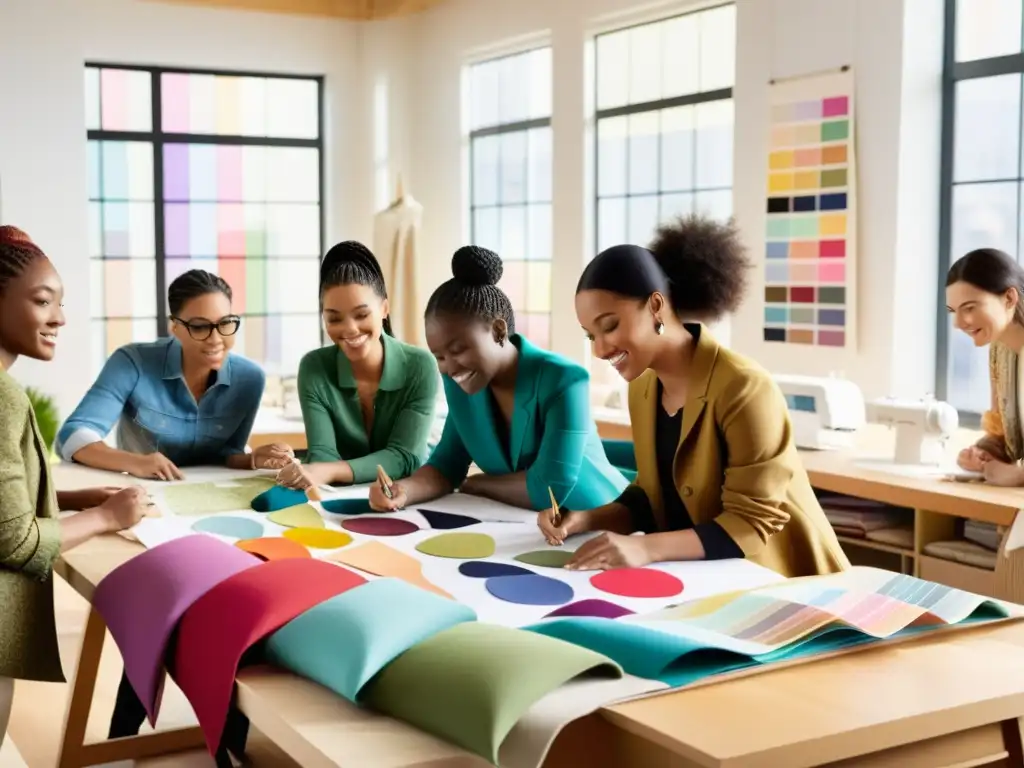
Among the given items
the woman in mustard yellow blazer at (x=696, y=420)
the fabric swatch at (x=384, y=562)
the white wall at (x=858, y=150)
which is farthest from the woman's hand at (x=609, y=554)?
the white wall at (x=858, y=150)

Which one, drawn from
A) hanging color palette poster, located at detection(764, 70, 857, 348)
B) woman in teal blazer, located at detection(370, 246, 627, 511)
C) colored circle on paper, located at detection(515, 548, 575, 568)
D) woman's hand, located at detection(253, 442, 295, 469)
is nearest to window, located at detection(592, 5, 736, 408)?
hanging color palette poster, located at detection(764, 70, 857, 348)

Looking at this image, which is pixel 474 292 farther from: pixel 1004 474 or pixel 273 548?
pixel 1004 474

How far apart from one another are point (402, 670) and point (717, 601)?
52cm

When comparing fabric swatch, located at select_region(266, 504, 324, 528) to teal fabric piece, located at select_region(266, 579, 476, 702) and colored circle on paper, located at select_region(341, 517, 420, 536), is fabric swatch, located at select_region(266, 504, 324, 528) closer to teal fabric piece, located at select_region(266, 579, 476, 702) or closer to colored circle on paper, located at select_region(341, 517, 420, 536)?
colored circle on paper, located at select_region(341, 517, 420, 536)

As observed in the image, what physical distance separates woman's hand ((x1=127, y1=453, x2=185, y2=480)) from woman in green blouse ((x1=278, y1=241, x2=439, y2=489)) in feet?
1.13

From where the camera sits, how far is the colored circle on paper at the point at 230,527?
96.8 inches

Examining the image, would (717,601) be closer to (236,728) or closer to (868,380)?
(236,728)

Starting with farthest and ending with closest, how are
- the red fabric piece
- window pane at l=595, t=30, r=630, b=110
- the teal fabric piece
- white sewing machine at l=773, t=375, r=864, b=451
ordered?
window pane at l=595, t=30, r=630, b=110 < white sewing machine at l=773, t=375, r=864, b=451 < the red fabric piece < the teal fabric piece

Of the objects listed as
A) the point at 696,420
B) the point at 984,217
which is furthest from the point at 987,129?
the point at 696,420

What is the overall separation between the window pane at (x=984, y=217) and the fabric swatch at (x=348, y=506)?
3.17 meters

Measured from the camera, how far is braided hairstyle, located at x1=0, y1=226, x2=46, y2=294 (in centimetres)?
233

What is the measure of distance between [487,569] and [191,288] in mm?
1606

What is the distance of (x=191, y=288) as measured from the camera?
11.2ft

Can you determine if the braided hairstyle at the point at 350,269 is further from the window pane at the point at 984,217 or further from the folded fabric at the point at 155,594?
the window pane at the point at 984,217
